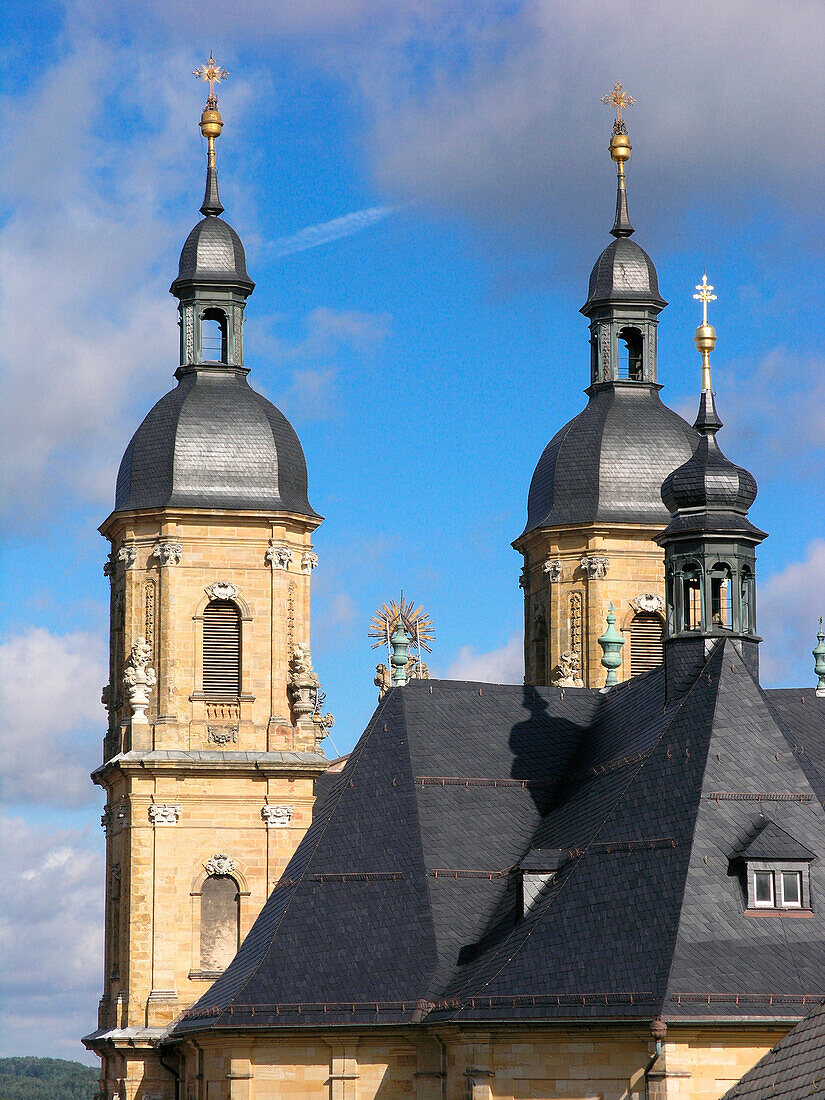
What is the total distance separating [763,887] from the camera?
4266 centimetres

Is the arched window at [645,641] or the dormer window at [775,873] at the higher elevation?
the arched window at [645,641]

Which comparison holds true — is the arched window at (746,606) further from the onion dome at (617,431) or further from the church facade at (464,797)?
the onion dome at (617,431)

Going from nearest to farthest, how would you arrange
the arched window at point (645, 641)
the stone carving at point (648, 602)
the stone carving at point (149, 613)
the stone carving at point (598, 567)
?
the stone carving at point (149, 613), the arched window at point (645, 641), the stone carving at point (648, 602), the stone carving at point (598, 567)

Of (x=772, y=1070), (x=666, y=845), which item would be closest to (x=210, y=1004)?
(x=666, y=845)

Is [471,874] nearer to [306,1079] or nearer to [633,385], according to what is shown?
[306,1079]

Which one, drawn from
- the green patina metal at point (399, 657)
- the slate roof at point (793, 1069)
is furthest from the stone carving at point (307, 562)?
the slate roof at point (793, 1069)

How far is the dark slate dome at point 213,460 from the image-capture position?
209 feet

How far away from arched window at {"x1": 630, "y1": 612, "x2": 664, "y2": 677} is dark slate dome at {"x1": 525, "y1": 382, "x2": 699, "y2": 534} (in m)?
2.57

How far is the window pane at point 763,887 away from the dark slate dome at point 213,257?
28701 mm

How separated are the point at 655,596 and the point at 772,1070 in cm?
2952

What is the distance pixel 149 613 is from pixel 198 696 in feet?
8.10

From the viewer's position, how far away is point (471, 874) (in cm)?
4741

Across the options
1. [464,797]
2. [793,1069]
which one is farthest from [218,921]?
[793,1069]

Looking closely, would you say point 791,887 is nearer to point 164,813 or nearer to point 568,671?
point 164,813
